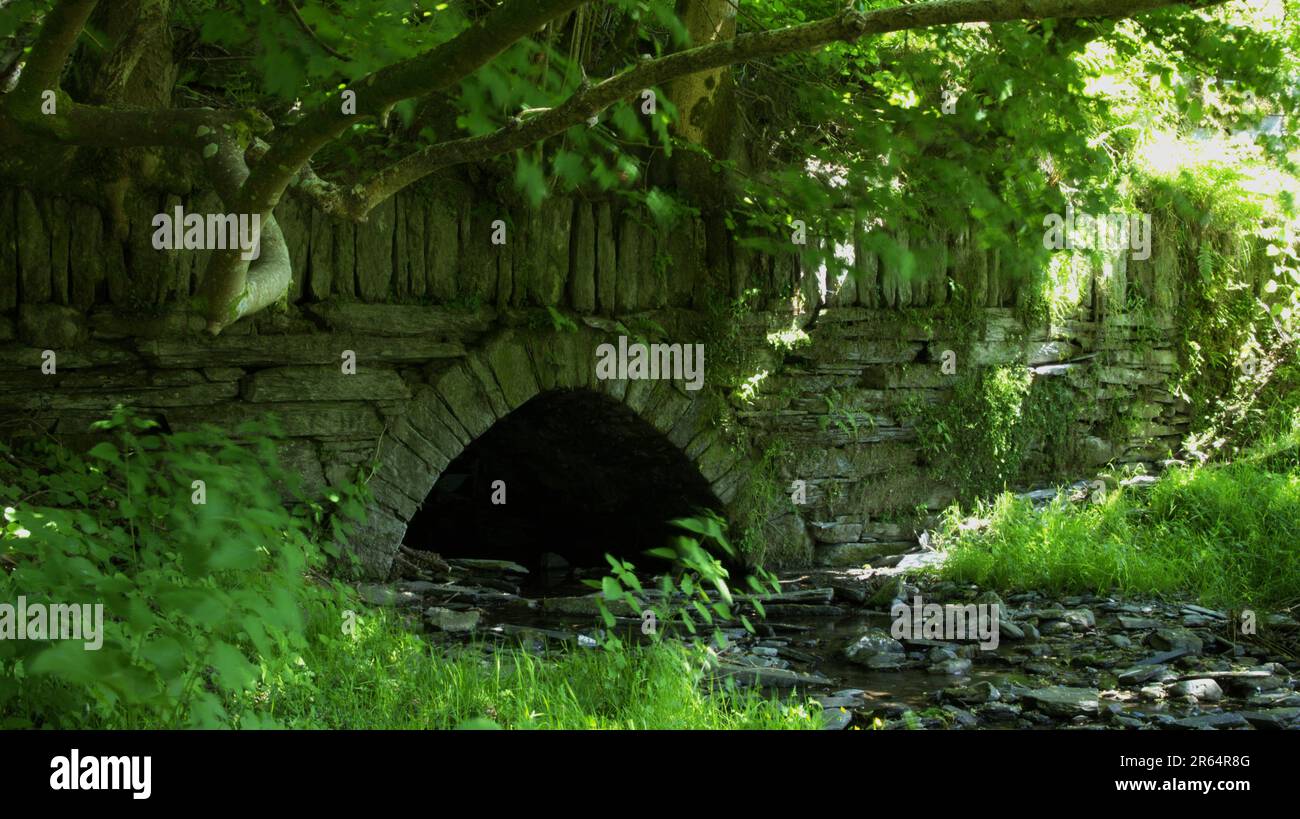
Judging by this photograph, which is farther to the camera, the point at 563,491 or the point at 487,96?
the point at 563,491

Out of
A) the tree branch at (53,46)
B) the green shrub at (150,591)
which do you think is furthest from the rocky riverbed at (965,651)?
the tree branch at (53,46)

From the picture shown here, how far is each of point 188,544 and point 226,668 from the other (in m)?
0.64

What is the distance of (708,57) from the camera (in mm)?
3615

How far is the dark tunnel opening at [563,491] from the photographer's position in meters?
7.30

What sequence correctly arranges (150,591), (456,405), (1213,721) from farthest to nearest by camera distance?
1. (456,405)
2. (1213,721)
3. (150,591)

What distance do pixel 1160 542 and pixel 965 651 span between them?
2175mm

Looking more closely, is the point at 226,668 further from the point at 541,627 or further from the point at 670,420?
the point at 670,420

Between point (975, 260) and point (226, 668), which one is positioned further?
point (975, 260)

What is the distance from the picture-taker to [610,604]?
6.62 metres

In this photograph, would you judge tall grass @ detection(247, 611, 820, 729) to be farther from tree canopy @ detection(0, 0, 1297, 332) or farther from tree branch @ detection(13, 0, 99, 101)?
tree branch @ detection(13, 0, 99, 101)

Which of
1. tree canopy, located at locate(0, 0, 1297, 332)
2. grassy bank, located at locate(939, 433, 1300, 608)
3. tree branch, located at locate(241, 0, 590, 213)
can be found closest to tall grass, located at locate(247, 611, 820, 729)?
tree canopy, located at locate(0, 0, 1297, 332)

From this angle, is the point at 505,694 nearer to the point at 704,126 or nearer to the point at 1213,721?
the point at 1213,721

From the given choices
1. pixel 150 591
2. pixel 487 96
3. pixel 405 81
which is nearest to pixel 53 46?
pixel 405 81

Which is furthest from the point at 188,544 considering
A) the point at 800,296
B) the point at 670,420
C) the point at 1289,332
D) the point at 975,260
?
the point at 1289,332
